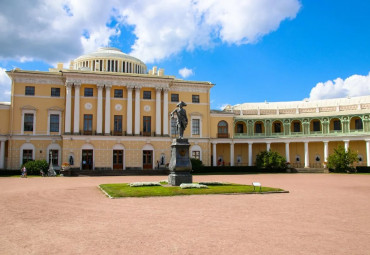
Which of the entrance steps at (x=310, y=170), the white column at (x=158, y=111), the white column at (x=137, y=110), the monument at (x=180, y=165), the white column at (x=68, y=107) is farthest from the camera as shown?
the entrance steps at (x=310, y=170)

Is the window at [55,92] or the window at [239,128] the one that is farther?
the window at [239,128]

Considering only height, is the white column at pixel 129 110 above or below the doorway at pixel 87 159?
above

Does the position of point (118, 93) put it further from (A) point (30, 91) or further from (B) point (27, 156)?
(B) point (27, 156)

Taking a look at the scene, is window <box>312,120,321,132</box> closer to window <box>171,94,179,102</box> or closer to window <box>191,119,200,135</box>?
window <box>191,119,200,135</box>

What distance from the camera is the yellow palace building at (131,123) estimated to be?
156ft

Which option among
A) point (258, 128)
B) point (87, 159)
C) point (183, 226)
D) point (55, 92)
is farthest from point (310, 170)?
point (183, 226)

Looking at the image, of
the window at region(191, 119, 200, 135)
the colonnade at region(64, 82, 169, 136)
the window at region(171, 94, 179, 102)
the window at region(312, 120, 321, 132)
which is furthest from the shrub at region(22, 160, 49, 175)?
the window at region(312, 120, 321, 132)

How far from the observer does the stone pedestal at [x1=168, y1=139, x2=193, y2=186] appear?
78.2 feet

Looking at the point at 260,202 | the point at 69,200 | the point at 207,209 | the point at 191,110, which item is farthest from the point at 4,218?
the point at 191,110

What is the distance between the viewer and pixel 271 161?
50844 millimetres

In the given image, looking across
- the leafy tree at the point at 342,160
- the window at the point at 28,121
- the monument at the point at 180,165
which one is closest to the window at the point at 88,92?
the window at the point at 28,121

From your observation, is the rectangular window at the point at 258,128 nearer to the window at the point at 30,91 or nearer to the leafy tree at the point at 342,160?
the leafy tree at the point at 342,160

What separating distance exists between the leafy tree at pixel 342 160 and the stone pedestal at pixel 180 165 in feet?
107

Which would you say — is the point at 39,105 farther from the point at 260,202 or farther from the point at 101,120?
the point at 260,202
